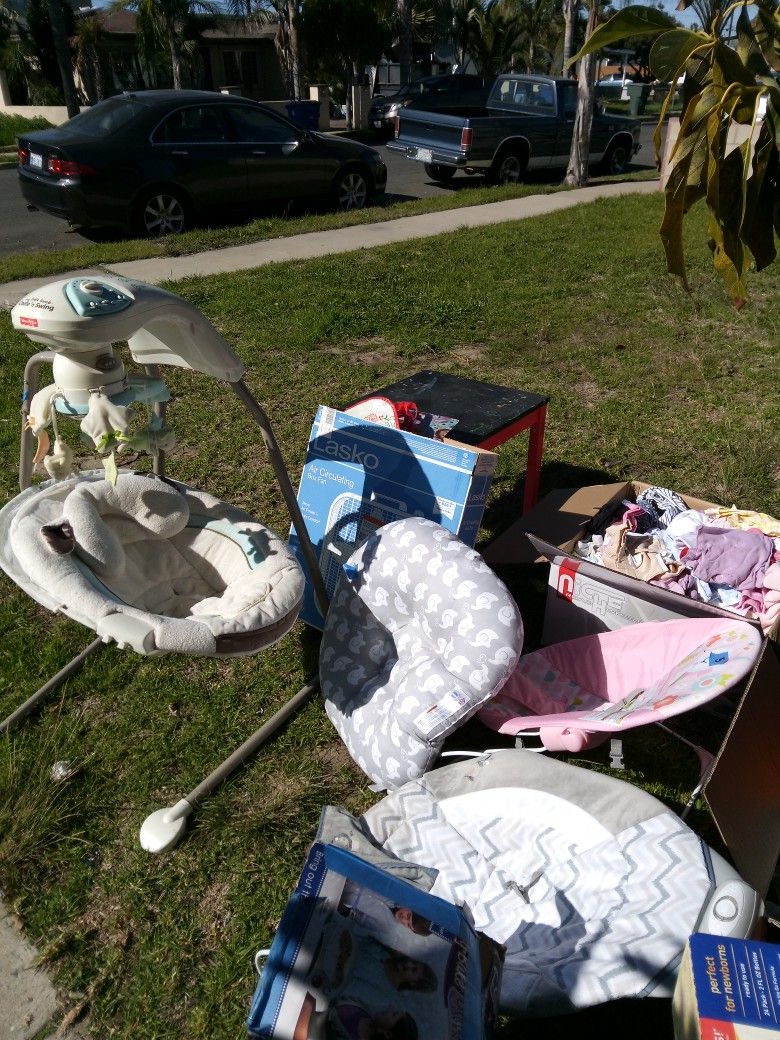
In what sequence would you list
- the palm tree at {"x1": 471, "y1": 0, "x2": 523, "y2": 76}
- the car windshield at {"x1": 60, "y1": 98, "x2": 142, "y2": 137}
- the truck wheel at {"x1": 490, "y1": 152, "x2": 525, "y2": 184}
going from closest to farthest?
the car windshield at {"x1": 60, "y1": 98, "x2": 142, "y2": 137} < the truck wheel at {"x1": 490, "y1": 152, "x2": 525, "y2": 184} < the palm tree at {"x1": 471, "y1": 0, "x2": 523, "y2": 76}

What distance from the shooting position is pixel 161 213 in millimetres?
8016

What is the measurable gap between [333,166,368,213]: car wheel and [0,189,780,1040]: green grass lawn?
193 cm

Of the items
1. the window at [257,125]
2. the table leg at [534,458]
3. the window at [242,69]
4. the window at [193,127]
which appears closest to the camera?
the table leg at [534,458]

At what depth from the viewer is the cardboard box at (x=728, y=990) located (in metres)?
1.36

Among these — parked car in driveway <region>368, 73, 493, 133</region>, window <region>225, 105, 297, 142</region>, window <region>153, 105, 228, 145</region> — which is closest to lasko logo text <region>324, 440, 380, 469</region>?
window <region>153, 105, 228, 145</region>

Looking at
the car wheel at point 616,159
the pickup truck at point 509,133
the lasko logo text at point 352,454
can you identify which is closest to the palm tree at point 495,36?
the car wheel at point 616,159

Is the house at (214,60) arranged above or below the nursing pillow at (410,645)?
above

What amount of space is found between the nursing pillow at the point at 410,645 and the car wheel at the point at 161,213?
21.1 feet

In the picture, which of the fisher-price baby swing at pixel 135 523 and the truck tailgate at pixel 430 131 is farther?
the truck tailgate at pixel 430 131

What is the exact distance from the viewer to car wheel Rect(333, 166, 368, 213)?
9352mm

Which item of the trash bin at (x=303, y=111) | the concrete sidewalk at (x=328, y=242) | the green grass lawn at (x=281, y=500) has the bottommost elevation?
the green grass lawn at (x=281, y=500)

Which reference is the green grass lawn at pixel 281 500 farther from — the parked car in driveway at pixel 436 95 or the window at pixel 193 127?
the parked car in driveway at pixel 436 95

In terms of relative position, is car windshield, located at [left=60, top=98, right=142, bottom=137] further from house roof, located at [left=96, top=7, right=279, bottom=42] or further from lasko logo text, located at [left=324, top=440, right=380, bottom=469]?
house roof, located at [left=96, top=7, right=279, bottom=42]

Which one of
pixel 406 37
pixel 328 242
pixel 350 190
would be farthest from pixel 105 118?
pixel 406 37
